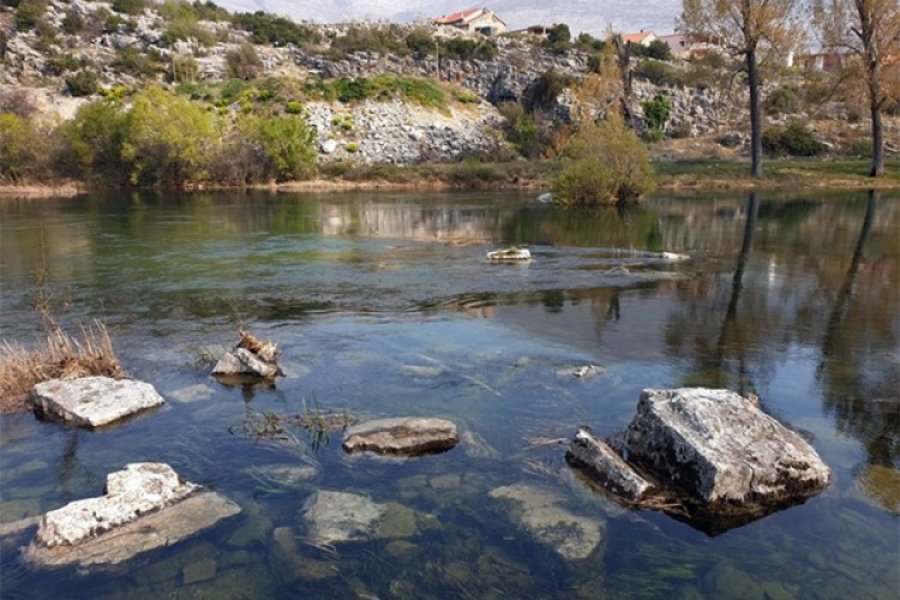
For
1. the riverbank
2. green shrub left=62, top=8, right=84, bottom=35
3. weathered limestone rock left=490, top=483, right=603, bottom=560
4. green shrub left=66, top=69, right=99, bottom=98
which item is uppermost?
green shrub left=62, top=8, right=84, bottom=35

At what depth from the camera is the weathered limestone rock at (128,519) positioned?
6309mm

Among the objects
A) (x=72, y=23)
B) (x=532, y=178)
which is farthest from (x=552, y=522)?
(x=72, y=23)

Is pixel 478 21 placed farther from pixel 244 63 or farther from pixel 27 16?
pixel 27 16

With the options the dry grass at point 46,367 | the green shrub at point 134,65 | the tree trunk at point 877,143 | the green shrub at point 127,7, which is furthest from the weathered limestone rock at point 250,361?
the green shrub at point 127,7

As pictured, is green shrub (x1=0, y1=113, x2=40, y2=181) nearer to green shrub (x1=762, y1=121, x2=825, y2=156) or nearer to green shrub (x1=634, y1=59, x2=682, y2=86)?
green shrub (x1=762, y1=121, x2=825, y2=156)

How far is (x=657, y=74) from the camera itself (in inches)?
3285

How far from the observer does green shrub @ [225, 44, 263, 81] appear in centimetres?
Result: 8375

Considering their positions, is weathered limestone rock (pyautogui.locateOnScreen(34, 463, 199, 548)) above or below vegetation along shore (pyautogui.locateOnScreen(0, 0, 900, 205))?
below

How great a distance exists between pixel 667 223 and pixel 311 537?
27.1m

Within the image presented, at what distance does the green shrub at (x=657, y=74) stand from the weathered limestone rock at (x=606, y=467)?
271 ft

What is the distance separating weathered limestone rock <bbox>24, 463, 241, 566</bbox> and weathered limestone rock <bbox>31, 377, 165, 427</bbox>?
216 centimetres

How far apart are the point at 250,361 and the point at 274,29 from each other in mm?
95956

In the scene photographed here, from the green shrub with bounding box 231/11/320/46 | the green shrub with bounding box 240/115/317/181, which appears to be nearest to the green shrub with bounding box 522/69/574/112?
the green shrub with bounding box 240/115/317/181

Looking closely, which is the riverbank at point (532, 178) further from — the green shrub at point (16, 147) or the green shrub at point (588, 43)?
the green shrub at point (588, 43)
